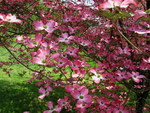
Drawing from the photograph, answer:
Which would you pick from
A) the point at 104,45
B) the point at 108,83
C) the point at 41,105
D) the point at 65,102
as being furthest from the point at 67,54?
the point at 41,105

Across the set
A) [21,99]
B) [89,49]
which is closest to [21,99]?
[21,99]

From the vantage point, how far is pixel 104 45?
83.3 inches

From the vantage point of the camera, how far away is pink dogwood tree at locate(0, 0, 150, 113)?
3.77 ft

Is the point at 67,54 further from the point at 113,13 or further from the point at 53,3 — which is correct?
the point at 53,3

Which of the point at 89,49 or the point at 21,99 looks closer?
the point at 89,49

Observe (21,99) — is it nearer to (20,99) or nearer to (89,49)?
(20,99)

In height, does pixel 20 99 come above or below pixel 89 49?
below

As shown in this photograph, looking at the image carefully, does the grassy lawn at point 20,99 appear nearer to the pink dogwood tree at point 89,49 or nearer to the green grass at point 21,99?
the green grass at point 21,99

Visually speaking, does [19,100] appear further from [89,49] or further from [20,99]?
[89,49]

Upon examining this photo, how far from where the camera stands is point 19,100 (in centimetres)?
385

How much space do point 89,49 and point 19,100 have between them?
2.52 m

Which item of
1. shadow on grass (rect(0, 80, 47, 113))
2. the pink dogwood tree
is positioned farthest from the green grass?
the pink dogwood tree

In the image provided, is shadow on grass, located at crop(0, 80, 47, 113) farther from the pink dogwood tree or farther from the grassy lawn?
the pink dogwood tree

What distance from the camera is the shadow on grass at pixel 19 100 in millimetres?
3410
